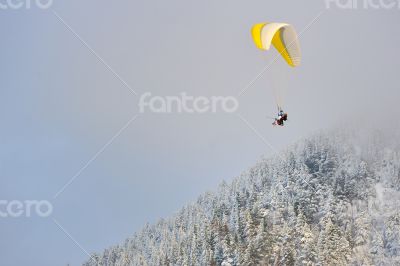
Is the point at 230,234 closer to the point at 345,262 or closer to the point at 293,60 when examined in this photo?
the point at 345,262

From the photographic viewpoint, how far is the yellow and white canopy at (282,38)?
73.9 meters

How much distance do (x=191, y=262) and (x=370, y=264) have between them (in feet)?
175

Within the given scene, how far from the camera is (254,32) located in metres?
76.4

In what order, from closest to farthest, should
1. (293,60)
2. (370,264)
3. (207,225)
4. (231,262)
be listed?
(293,60) < (231,262) < (207,225) < (370,264)

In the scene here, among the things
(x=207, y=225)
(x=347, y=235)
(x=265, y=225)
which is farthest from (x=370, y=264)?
(x=207, y=225)

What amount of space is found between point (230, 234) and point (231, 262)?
13.8 meters

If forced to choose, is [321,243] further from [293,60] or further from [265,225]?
[293,60]

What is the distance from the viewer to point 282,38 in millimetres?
77938

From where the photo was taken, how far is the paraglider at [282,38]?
7388 centimetres

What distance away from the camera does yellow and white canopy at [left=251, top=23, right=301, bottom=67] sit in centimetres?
7394

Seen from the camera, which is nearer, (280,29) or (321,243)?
(280,29)

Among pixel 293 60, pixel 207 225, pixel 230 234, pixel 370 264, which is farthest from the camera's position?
pixel 370 264

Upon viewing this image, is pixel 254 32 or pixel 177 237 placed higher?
pixel 177 237

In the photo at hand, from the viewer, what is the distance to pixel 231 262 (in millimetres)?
149750
